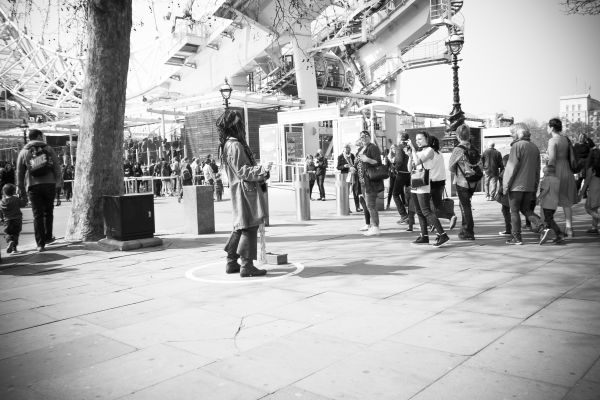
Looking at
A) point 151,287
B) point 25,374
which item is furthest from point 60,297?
point 25,374

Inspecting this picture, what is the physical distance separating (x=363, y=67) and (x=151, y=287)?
40618 mm

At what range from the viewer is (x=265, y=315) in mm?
4270

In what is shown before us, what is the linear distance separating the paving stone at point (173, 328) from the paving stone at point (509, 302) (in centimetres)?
213

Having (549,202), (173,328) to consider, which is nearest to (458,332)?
(173,328)

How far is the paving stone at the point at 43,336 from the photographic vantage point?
3.73 metres

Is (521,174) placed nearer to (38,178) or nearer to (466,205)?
(466,205)

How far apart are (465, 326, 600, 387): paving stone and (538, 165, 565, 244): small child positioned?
4.37 m

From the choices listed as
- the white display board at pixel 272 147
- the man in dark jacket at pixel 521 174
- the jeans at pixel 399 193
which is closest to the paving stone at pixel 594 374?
the man in dark jacket at pixel 521 174

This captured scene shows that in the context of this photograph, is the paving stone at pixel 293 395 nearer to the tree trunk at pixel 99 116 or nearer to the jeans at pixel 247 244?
the jeans at pixel 247 244

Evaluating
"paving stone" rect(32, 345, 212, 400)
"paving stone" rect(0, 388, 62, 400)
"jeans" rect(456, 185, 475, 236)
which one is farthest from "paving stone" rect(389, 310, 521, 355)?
"jeans" rect(456, 185, 475, 236)

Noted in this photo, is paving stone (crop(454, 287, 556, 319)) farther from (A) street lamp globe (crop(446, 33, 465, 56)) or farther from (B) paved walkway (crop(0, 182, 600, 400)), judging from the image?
(A) street lamp globe (crop(446, 33, 465, 56))

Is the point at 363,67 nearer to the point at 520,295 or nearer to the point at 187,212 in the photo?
the point at 187,212

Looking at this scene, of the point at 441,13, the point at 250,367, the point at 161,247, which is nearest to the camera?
the point at 250,367

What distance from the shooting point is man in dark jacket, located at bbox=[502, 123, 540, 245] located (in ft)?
23.9
